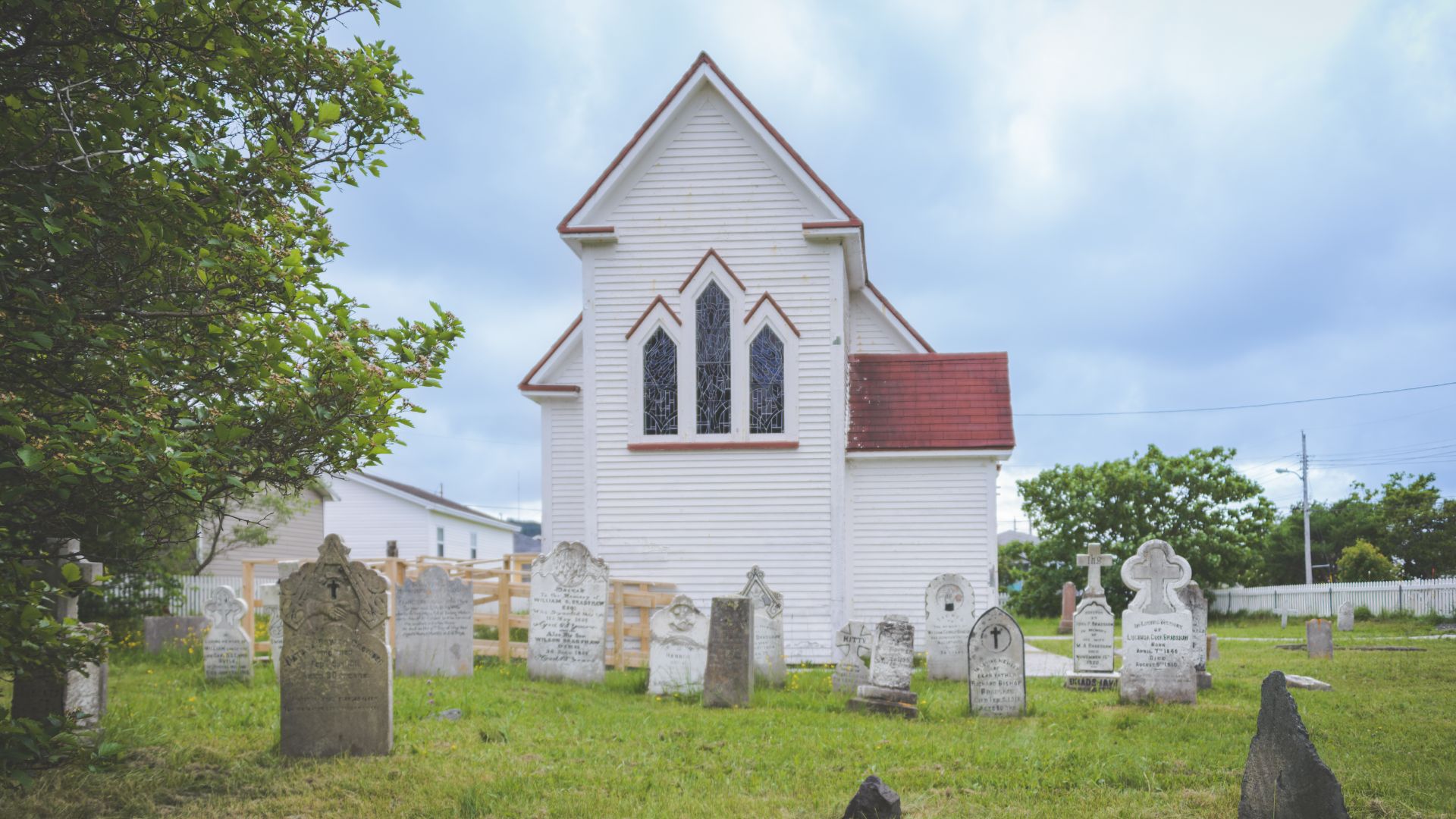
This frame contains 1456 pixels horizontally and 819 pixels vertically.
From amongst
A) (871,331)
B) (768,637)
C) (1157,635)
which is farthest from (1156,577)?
(871,331)

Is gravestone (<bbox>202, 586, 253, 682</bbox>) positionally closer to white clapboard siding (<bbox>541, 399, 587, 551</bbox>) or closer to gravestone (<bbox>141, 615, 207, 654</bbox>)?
gravestone (<bbox>141, 615, 207, 654</bbox>)

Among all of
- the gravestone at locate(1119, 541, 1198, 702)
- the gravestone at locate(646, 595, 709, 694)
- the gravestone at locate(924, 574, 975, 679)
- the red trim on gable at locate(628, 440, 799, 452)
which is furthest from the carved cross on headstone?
the red trim on gable at locate(628, 440, 799, 452)

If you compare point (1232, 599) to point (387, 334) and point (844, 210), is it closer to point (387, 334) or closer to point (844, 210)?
point (844, 210)

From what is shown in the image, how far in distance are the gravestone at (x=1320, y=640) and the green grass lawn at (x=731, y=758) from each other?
564 cm

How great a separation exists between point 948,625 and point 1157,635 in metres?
4.01

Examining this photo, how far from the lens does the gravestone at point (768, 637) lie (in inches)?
578

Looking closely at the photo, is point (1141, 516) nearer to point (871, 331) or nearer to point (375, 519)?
point (871, 331)

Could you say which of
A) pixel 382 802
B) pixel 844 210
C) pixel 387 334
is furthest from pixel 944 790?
pixel 844 210

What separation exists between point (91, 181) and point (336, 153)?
2.29 m

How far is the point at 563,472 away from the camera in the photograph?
2089 cm

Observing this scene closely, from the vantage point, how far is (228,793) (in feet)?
27.3

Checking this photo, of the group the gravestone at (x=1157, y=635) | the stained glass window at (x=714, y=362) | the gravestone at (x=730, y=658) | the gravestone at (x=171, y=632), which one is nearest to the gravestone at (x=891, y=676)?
the gravestone at (x=730, y=658)

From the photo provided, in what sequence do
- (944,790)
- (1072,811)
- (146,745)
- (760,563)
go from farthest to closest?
(760,563)
(146,745)
(944,790)
(1072,811)

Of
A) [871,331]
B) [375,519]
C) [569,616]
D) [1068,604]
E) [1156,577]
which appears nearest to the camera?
[1156,577]
